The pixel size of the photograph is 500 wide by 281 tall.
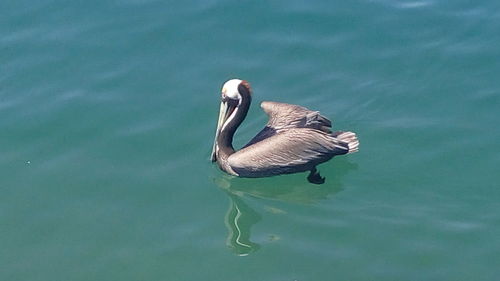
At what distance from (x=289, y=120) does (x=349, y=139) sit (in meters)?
0.79

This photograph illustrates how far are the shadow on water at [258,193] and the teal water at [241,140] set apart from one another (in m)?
0.02

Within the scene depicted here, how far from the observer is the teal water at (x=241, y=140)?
381 inches

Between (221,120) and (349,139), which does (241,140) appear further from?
(349,139)

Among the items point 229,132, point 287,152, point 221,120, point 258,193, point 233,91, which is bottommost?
point 258,193

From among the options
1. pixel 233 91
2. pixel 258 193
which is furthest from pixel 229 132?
pixel 258 193

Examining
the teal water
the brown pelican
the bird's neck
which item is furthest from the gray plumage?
the teal water

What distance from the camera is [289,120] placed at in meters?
11.0

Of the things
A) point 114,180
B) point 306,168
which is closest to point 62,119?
point 114,180

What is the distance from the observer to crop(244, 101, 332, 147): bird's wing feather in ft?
36.1

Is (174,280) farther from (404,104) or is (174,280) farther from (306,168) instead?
(404,104)

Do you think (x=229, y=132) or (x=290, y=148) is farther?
(x=229, y=132)

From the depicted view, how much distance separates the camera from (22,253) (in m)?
9.95

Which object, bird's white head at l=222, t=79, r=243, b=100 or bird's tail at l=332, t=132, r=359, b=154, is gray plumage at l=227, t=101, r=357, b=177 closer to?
bird's tail at l=332, t=132, r=359, b=154

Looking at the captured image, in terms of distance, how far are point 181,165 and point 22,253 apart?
2.27m
